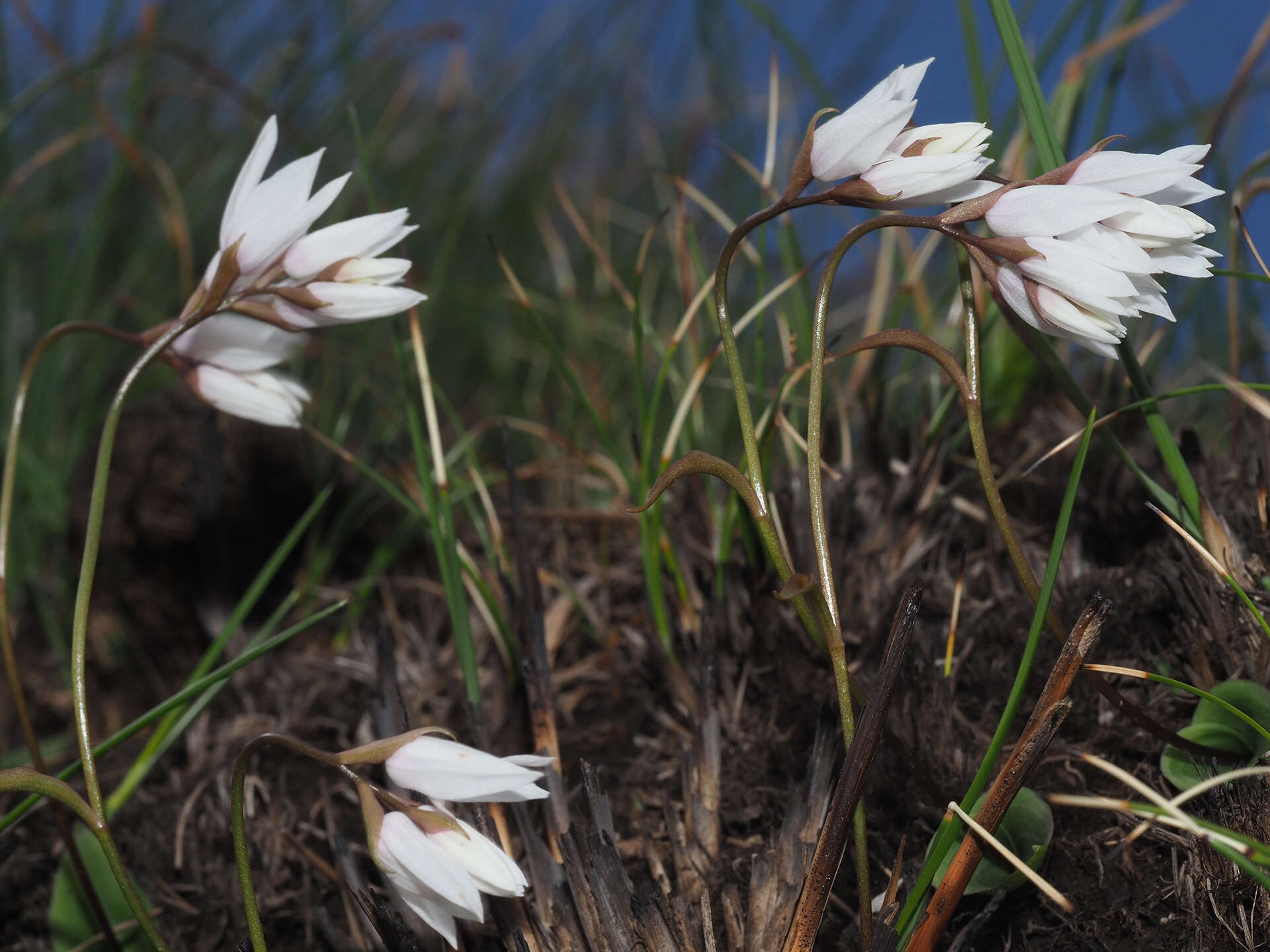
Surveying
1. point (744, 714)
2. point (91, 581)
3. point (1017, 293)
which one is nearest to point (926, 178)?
point (1017, 293)

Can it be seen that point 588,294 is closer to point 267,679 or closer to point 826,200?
point 267,679

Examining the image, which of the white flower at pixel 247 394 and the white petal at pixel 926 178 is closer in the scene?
the white petal at pixel 926 178

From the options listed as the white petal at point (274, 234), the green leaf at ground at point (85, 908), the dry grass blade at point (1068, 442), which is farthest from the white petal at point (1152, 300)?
the green leaf at ground at point (85, 908)

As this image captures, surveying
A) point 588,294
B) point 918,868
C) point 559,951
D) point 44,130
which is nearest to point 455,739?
point 559,951

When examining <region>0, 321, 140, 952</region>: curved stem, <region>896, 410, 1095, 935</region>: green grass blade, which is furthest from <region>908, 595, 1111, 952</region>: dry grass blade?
<region>0, 321, 140, 952</region>: curved stem

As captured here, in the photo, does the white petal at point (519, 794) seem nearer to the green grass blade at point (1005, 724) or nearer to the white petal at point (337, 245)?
the green grass blade at point (1005, 724)

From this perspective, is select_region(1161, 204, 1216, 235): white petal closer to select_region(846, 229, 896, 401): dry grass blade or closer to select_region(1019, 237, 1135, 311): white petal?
select_region(1019, 237, 1135, 311): white petal
